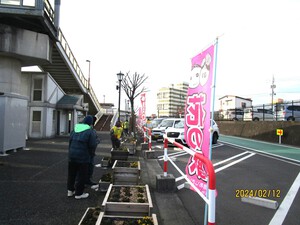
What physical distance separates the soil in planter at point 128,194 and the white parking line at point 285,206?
2230 millimetres

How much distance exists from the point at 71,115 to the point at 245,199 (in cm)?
2255

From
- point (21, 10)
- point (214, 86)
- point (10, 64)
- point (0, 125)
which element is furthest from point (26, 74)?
point (214, 86)

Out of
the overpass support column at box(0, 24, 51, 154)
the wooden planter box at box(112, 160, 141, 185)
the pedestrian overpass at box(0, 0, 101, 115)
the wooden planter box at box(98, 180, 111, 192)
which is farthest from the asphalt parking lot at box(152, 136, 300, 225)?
the pedestrian overpass at box(0, 0, 101, 115)

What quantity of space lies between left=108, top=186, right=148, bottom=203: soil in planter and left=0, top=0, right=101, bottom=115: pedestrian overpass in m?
11.6

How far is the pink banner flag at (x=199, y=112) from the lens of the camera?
354 centimetres

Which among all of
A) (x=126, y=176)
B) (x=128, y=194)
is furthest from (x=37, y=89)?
(x=128, y=194)

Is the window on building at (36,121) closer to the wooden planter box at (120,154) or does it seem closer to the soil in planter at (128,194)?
the wooden planter box at (120,154)

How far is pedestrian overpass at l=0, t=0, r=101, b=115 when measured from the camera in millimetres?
13323

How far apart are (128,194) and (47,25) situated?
12881 mm

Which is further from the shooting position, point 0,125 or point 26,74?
point 26,74

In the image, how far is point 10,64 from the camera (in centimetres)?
1495

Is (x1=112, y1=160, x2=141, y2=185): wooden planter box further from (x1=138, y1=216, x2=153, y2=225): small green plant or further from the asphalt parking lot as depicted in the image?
(x1=138, y1=216, x2=153, y2=225): small green plant

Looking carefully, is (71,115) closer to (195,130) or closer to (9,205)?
(9,205)

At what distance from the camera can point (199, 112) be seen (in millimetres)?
3838
